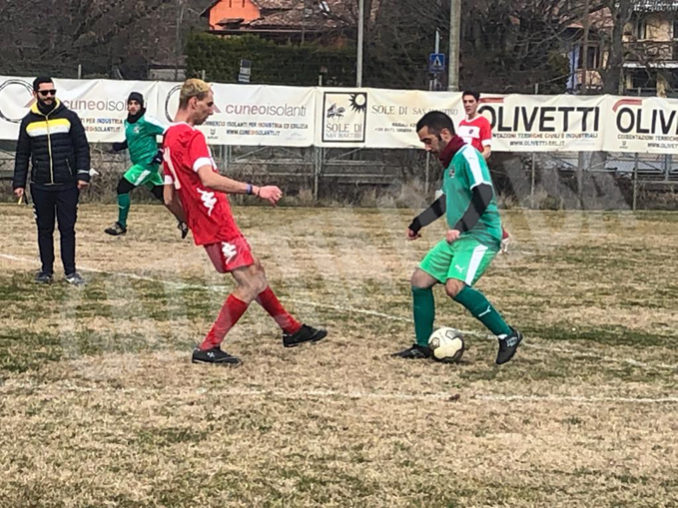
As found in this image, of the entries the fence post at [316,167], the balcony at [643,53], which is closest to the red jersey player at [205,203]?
the fence post at [316,167]

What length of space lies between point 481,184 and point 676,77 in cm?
4639

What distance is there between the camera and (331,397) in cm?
639

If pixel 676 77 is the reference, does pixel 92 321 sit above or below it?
below

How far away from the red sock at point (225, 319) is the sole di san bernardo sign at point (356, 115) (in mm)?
12153

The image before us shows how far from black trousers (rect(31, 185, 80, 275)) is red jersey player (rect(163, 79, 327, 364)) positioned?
3.03 m

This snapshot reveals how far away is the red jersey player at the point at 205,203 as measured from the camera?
6.91 metres

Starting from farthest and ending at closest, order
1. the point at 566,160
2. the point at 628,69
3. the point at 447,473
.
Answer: the point at 628,69
the point at 566,160
the point at 447,473

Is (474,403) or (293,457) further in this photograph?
(474,403)

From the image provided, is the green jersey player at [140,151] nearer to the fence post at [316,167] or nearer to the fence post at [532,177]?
the fence post at [316,167]

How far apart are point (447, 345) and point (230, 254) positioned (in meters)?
1.62

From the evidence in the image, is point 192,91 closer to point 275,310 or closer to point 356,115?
point 275,310

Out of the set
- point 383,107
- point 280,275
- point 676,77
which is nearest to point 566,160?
point 383,107

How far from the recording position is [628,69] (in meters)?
35.8

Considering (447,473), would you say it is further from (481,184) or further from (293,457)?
(481,184)
